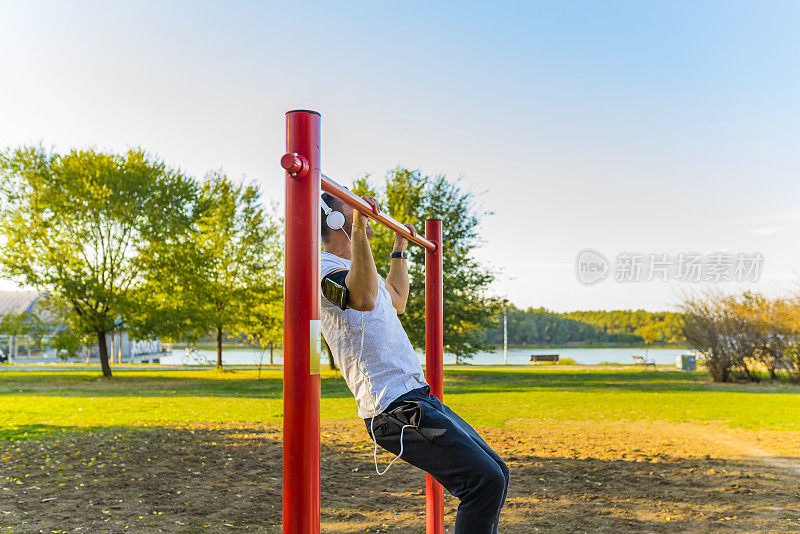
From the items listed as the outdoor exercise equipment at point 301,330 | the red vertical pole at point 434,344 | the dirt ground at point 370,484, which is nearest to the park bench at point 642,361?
the dirt ground at point 370,484

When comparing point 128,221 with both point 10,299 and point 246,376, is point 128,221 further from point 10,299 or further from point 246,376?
point 10,299

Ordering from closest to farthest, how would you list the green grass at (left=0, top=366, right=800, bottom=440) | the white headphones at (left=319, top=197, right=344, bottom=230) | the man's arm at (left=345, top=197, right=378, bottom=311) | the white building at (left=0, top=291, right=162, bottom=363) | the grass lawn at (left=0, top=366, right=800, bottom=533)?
the man's arm at (left=345, top=197, right=378, bottom=311) < the white headphones at (left=319, top=197, right=344, bottom=230) < the grass lawn at (left=0, top=366, right=800, bottom=533) < the green grass at (left=0, top=366, right=800, bottom=440) < the white building at (left=0, top=291, right=162, bottom=363)

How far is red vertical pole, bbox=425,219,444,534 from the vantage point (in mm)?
3777

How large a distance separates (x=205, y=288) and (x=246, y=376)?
4.13 meters

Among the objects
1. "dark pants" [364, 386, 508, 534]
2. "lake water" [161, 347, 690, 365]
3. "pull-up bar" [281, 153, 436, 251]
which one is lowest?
"lake water" [161, 347, 690, 365]

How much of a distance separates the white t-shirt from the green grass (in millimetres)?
8821

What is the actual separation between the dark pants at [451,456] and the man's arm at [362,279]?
0.44 m

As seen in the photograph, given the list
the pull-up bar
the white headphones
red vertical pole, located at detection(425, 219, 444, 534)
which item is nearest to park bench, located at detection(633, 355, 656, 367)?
red vertical pole, located at detection(425, 219, 444, 534)

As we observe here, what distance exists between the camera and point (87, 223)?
22094 mm

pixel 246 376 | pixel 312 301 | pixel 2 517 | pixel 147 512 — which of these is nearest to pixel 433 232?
pixel 312 301

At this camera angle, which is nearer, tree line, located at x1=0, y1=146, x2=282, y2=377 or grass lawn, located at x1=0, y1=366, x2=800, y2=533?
grass lawn, located at x1=0, y1=366, x2=800, y2=533

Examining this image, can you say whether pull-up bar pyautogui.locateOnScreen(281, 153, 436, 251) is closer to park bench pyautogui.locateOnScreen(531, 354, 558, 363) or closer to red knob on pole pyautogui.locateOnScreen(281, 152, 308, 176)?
red knob on pole pyautogui.locateOnScreen(281, 152, 308, 176)

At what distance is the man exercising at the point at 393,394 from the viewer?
242 cm

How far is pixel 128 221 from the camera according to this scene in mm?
22141
